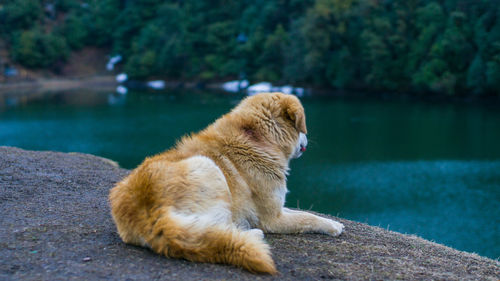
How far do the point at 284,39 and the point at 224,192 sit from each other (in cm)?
6168

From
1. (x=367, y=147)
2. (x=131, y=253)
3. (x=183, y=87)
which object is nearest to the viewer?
(x=131, y=253)

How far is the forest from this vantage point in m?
46.0

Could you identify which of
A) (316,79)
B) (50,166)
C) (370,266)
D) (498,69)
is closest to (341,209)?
(50,166)

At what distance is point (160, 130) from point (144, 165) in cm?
2752

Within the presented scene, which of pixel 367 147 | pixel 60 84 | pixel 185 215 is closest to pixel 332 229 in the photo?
pixel 185 215

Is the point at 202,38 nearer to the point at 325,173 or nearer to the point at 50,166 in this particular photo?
the point at 325,173

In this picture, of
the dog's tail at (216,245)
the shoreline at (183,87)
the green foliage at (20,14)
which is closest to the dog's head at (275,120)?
the dog's tail at (216,245)

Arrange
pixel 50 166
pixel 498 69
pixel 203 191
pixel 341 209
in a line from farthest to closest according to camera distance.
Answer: pixel 498 69 < pixel 341 209 < pixel 50 166 < pixel 203 191

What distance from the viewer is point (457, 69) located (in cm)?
4650

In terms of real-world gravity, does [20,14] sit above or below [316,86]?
above

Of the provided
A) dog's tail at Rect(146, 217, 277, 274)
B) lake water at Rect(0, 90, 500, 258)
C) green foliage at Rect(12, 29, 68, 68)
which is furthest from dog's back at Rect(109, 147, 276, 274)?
green foliage at Rect(12, 29, 68, 68)

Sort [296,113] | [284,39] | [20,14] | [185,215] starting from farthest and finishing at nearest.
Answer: [20,14], [284,39], [296,113], [185,215]

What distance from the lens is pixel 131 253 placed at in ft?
16.3

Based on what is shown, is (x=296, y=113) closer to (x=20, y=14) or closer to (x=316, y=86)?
(x=316, y=86)
